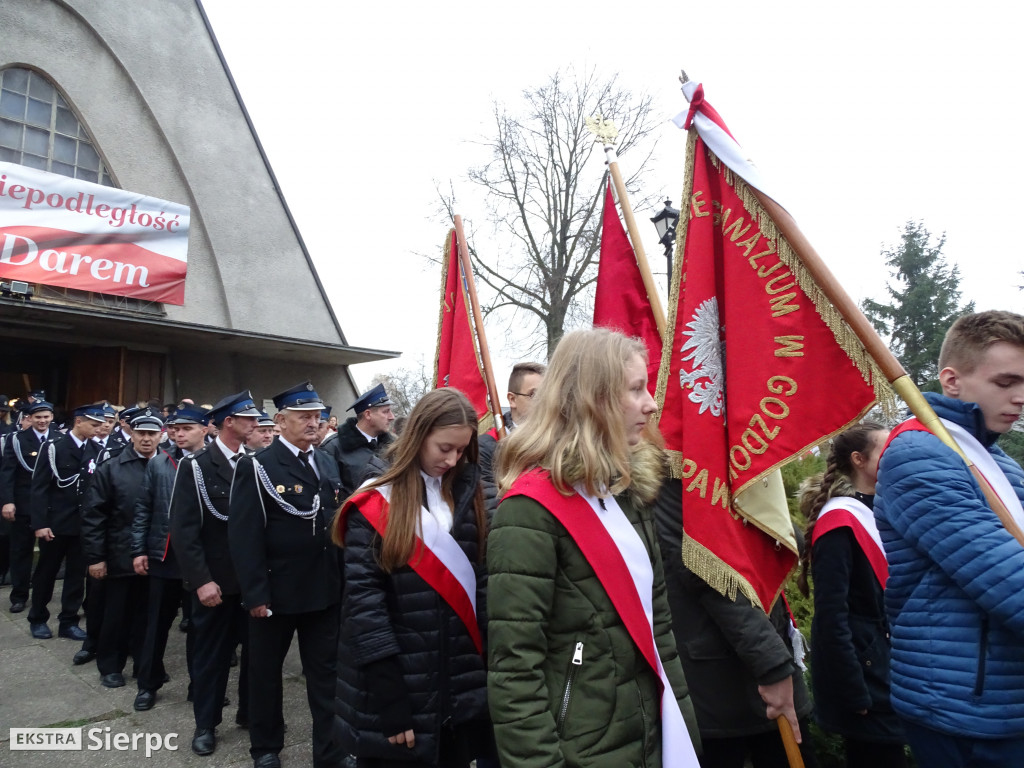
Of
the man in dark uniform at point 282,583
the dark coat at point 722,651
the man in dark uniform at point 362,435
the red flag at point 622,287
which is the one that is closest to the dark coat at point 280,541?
the man in dark uniform at point 282,583

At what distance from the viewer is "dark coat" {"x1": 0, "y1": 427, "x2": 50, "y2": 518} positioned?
837 centimetres

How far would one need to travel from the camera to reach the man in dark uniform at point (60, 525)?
7238 mm

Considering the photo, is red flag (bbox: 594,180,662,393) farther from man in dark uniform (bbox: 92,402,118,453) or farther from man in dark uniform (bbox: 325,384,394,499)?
man in dark uniform (bbox: 92,402,118,453)

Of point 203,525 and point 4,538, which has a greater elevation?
point 203,525

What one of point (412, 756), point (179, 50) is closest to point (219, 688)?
point (412, 756)

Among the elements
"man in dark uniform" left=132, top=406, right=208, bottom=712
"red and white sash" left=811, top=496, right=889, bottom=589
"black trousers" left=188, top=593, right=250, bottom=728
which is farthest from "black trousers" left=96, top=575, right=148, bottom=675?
"red and white sash" left=811, top=496, right=889, bottom=589

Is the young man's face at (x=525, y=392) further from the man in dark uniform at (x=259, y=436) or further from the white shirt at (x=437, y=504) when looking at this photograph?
the man in dark uniform at (x=259, y=436)

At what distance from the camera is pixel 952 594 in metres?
2.09

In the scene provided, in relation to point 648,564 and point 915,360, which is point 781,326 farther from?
point 915,360

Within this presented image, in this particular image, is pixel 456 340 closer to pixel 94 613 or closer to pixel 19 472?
pixel 94 613

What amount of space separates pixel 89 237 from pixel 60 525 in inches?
313

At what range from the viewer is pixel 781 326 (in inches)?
106

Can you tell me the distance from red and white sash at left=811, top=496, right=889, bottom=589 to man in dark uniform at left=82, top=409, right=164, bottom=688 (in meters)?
5.43

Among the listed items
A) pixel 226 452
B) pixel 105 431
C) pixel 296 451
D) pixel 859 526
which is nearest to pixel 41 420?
pixel 105 431
